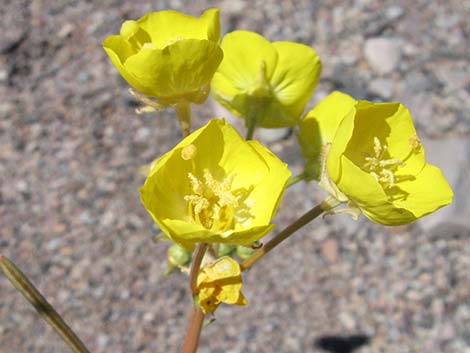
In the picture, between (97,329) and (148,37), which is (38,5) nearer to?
(97,329)

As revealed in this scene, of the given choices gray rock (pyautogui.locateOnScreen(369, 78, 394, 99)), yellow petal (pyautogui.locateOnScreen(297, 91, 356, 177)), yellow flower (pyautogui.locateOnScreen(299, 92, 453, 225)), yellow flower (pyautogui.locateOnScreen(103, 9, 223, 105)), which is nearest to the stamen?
yellow flower (pyautogui.locateOnScreen(103, 9, 223, 105))

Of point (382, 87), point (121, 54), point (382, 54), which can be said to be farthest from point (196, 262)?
point (382, 54)

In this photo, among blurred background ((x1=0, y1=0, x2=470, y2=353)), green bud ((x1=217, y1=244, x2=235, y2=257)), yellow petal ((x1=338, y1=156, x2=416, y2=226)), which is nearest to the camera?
yellow petal ((x1=338, y1=156, x2=416, y2=226))

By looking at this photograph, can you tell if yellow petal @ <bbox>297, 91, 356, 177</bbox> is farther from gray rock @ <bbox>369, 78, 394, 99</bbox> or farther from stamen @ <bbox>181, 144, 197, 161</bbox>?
gray rock @ <bbox>369, 78, 394, 99</bbox>

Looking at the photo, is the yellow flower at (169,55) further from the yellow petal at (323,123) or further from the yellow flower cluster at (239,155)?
the yellow petal at (323,123)

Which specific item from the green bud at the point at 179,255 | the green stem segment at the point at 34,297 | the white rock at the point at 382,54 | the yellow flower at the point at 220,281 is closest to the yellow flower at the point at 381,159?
the yellow flower at the point at 220,281

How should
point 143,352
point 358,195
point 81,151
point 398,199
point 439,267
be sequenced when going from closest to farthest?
point 358,195
point 398,199
point 143,352
point 439,267
point 81,151

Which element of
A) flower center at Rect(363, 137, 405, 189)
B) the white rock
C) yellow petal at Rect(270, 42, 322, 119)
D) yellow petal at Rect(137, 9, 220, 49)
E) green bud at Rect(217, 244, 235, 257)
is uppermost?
yellow petal at Rect(137, 9, 220, 49)

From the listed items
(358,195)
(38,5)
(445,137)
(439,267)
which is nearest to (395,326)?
(439,267)

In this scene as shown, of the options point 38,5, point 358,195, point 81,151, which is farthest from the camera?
point 38,5
